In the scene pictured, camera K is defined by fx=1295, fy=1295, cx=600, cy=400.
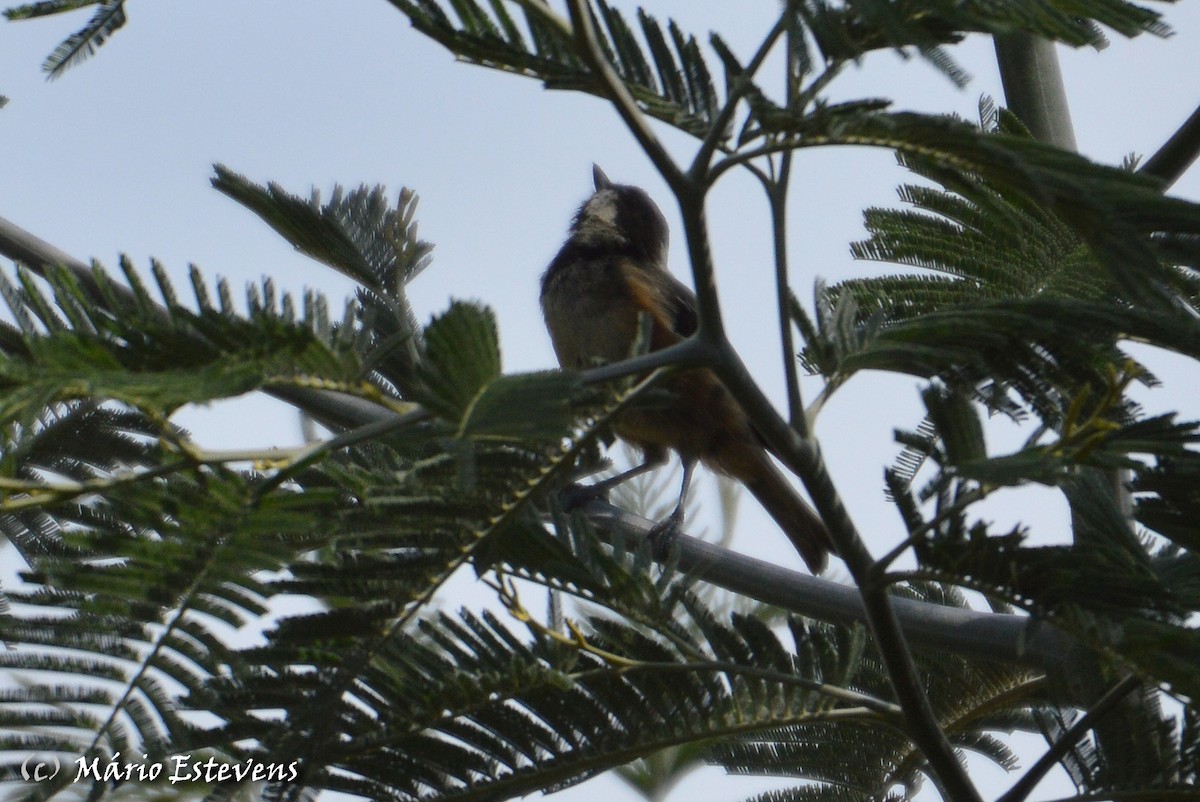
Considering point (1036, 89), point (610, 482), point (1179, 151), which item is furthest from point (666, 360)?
point (610, 482)

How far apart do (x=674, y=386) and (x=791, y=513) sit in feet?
3.52

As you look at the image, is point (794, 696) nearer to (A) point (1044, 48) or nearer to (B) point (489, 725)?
(B) point (489, 725)

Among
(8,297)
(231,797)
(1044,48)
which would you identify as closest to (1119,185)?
(231,797)

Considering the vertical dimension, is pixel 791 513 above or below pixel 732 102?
above

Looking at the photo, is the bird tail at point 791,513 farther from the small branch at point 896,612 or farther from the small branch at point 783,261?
the small branch at point 783,261

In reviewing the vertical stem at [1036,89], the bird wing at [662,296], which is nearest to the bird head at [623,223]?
the bird wing at [662,296]

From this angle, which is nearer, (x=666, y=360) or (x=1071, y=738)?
(x=666, y=360)

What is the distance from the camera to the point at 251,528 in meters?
1.70

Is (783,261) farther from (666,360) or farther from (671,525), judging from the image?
(671,525)

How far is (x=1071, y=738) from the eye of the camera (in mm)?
2525

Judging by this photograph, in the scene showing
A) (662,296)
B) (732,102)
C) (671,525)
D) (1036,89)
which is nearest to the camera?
(732,102)

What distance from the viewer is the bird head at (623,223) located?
6.87 metres

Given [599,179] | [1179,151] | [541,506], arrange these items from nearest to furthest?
[541,506], [1179,151], [599,179]

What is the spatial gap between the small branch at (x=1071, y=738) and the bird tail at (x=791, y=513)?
335cm
